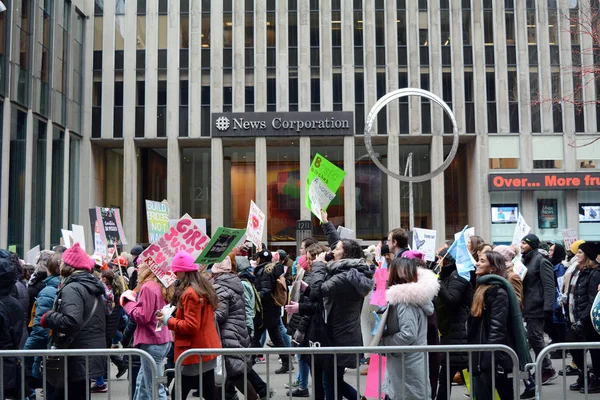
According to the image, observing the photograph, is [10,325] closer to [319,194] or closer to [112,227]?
[112,227]

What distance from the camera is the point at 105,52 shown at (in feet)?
122

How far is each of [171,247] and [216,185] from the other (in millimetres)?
31511

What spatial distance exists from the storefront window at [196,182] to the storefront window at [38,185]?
32.1 ft

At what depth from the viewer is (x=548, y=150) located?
123 ft

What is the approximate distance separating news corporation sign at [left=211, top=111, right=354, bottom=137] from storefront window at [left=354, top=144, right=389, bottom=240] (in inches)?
94.1

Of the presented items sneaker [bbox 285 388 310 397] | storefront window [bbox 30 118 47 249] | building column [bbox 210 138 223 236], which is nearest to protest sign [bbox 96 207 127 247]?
sneaker [bbox 285 388 310 397]

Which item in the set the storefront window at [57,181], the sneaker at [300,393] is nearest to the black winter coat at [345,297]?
the sneaker at [300,393]

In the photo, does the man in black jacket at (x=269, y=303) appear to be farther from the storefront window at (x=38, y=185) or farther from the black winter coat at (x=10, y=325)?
the storefront window at (x=38, y=185)

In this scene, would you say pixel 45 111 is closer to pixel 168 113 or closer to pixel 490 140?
pixel 168 113

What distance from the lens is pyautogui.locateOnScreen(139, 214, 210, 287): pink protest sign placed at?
6.84m

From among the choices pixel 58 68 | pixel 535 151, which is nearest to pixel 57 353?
pixel 58 68

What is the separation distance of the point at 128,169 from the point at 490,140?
2080cm

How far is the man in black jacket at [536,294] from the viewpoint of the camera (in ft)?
31.5

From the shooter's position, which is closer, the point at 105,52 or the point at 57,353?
the point at 57,353
